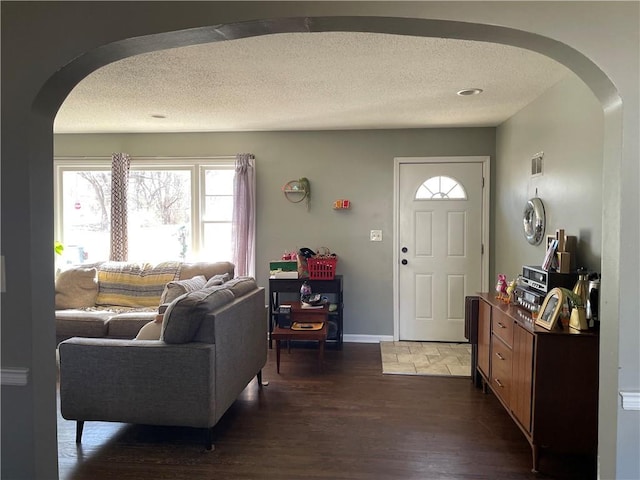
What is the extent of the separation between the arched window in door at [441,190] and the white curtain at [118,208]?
330cm

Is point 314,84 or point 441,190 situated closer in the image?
point 314,84

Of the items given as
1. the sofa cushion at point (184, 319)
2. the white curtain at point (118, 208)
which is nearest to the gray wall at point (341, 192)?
the white curtain at point (118, 208)

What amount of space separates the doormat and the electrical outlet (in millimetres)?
1149

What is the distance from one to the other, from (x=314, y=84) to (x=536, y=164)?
1.88m

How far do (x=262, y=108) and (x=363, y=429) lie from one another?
110 inches

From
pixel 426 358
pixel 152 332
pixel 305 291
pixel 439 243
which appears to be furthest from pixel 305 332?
pixel 439 243

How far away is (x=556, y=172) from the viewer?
3.05 meters

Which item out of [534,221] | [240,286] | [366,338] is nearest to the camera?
[240,286]

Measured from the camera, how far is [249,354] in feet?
10.2

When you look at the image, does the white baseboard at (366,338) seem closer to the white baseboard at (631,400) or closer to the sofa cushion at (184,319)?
the sofa cushion at (184,319)

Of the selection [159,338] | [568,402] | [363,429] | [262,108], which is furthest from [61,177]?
[568,402]

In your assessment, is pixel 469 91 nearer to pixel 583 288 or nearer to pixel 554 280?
pixel 554 280

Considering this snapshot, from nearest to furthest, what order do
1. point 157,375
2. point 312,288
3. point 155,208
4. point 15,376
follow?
1. point 15,376
2. point 157,375
3. point 312,288
4. point 155,208

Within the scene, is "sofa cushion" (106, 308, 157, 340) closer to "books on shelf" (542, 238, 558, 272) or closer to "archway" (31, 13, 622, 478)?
"archway" (31, 13, 622, 478)
